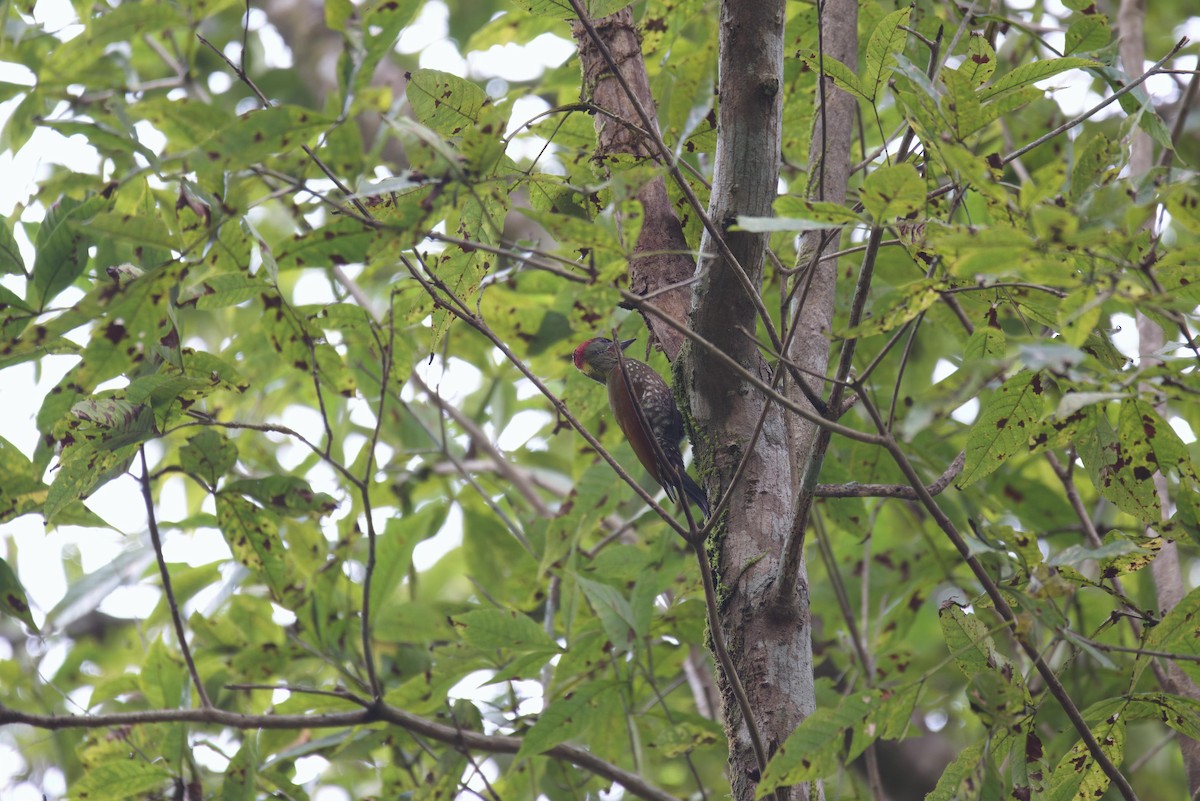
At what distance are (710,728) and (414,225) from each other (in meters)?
1.68

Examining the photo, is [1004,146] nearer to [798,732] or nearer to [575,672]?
[575,672]

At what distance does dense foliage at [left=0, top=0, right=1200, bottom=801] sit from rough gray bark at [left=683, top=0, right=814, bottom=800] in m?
0.09

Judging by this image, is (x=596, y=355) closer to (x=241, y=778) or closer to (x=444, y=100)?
(x=241, y=778)

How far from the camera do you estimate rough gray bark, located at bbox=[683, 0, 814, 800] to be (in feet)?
5.12

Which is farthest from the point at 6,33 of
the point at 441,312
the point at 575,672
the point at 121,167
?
the point at 575,672

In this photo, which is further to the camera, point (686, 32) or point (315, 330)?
point (686, 32)

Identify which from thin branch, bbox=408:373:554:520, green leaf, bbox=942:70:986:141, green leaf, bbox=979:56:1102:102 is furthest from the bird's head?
green leaf, bbox=942:70:986:141

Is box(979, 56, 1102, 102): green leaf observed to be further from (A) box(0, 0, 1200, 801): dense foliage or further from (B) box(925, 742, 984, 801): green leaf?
(B) box(925, 742, 984, 801): green leaf

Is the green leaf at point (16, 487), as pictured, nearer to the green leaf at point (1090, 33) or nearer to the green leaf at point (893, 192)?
the green leaf at point (893, 192)

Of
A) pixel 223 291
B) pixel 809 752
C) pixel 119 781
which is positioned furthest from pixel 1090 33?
pixel 119 781

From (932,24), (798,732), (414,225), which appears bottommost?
(798,732)

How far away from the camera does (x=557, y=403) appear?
5.35 feet

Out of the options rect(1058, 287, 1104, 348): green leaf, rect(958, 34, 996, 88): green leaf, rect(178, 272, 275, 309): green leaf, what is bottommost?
rect(1058, 287, 1104, 348): green leaf

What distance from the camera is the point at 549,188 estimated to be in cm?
184
